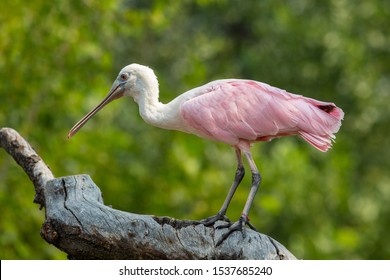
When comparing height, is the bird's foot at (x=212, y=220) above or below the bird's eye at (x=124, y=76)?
below

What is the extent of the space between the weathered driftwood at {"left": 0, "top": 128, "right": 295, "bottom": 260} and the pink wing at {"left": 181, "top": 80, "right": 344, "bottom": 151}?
3.15 feet

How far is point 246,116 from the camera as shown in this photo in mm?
8367

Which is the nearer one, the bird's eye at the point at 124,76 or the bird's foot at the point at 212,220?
the bird's foot at the point at 212,220

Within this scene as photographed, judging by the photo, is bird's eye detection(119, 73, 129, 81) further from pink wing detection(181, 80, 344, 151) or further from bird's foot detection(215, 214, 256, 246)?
bird's foot detection(215, 214, 256, 246)

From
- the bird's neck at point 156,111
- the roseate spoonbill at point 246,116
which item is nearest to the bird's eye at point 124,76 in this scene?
the bird's neck at point 156,111

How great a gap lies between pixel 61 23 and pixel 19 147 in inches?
185

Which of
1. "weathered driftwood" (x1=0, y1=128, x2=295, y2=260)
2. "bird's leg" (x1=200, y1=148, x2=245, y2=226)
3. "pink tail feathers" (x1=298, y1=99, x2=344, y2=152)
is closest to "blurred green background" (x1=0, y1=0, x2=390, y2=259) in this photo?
"bird's leg" (x1=200, y1=148, x2=245, y2=226)

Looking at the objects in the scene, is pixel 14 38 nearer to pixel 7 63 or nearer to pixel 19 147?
pixel 7 63

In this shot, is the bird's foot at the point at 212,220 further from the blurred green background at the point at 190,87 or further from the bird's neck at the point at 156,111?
the blurred green background at the point at 190,87

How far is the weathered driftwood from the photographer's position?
24.3 feet

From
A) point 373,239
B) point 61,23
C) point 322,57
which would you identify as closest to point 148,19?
point 61,23

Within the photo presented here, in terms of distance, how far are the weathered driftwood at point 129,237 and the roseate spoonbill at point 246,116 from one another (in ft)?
1.97

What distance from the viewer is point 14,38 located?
13.3 metres

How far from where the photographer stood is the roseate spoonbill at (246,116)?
8273 millimetres
